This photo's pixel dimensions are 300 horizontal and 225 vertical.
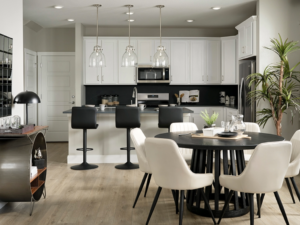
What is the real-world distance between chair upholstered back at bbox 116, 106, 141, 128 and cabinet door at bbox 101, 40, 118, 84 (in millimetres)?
2580

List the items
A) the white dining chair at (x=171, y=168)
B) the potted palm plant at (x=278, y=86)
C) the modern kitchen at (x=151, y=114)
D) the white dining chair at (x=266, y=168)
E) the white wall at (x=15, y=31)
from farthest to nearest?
the potted palm plant at (x=278, y=86), the white wall at (x=15, y=31), the modern kitchen at (x=151, y=114), the white dining chair at (x=171, y=168), the white dining chair at (x=266, y=168)

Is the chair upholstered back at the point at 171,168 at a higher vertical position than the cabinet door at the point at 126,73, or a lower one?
lower

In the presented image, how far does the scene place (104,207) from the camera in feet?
11.8

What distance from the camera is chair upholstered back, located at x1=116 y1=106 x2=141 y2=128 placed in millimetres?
5352

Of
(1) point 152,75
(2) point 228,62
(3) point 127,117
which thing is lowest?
(3) point 127,117

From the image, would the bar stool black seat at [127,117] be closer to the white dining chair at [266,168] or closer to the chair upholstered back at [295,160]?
the chair upholstered back at [295,160]

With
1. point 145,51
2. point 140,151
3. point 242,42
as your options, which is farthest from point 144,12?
point 140,151

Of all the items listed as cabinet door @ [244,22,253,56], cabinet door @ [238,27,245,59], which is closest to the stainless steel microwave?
cabinet door @ [238,27,245,59]

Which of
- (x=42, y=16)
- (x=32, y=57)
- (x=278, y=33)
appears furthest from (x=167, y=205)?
(x=32, y=57)

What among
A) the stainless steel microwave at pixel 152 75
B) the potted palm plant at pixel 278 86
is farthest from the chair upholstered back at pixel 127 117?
the stainless steel microwave at pixel 152 75

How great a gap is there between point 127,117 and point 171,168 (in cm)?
263

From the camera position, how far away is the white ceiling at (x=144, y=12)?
589 cm

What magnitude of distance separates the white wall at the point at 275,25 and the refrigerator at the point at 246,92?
7.1 inches

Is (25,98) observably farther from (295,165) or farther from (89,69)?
(89,69)
